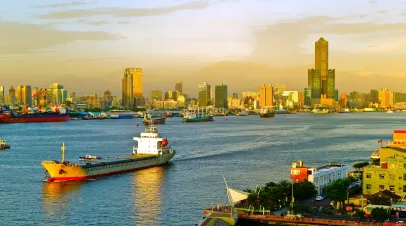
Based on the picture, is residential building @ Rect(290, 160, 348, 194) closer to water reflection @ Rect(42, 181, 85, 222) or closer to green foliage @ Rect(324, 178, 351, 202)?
green foliage @ Rect(324, 178, 351, 202)

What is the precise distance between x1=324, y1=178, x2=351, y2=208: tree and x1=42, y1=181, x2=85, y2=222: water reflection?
9.44m

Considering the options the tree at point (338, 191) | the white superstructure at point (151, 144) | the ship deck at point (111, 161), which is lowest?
the ship deck at point (111, 161)

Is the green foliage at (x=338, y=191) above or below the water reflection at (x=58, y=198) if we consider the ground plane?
above

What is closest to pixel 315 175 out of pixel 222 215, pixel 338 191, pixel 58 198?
pixel 338 191

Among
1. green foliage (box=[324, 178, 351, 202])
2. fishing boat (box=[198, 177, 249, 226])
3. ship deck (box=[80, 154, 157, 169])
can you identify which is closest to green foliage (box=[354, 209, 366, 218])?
green foliage (box=[324, 178, 351, 202])

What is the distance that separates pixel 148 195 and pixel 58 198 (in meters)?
3.78

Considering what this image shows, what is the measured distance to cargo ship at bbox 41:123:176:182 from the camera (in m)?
28.1

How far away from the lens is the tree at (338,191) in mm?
19547

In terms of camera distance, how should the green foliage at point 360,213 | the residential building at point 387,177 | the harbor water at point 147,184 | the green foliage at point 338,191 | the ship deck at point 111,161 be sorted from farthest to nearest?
the ship deck at point 111,161
the residential building at point 387,177
the harbor water at point 147,184
the green foliage at point 338,191
the green foliage at point 360,213

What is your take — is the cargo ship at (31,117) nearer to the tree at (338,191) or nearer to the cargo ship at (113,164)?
the cargo ship at (113,164)

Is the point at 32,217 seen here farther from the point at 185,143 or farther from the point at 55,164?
the point at 185,143

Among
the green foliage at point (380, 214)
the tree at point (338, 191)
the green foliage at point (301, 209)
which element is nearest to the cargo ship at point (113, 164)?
the tree at point (338, 191)

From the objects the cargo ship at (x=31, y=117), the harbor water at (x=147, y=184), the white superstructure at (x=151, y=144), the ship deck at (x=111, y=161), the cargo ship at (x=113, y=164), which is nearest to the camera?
the harbor water at (x=147, y=184)

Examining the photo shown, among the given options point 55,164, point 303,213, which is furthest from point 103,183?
point 303,213
